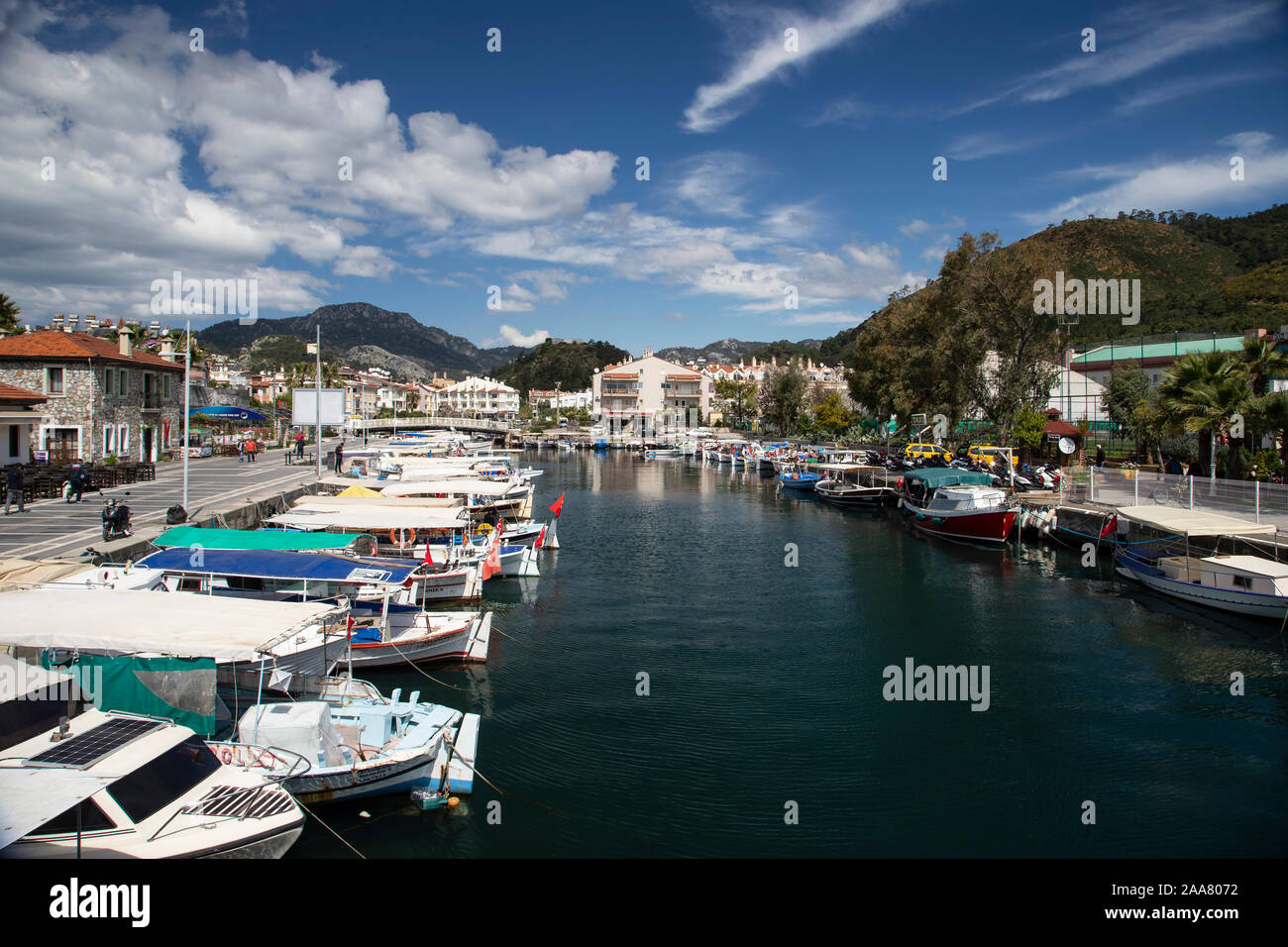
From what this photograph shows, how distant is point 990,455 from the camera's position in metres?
51.9

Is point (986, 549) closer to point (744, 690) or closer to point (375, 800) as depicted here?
point (744, 690)

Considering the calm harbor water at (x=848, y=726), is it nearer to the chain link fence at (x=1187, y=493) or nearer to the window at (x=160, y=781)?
the window at (x=160, y=781)

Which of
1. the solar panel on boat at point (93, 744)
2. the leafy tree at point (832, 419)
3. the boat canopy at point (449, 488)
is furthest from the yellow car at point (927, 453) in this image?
the solar panel on boat at point (93, 744)

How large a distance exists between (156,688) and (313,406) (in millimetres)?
40696

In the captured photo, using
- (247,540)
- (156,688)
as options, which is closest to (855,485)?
(247,540)

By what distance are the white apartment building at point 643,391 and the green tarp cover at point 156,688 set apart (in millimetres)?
116885

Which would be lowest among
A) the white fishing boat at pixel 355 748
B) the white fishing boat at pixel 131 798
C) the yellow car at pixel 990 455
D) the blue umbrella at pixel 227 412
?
the white fishing boat at pixel 355 748

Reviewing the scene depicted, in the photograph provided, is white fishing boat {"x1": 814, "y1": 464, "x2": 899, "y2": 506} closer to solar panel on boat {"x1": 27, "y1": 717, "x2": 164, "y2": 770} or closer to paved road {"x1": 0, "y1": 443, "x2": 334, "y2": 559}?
paved road {"x1": 0, "y1": 443, "x2": 334, "y2": 559}

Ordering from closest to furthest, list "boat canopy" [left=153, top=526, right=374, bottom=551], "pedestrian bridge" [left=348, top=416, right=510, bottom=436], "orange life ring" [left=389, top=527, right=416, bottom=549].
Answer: "boat canopy" [left=153, top=526, right=374, bottom=551] < "orange life ring" [left=389, top=527, right=416, bottom=549] < "pedestrian bridge" [left=348, top=416, right=510, bottom=436]

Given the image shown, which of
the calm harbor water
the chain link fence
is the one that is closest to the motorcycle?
the calm harbor water

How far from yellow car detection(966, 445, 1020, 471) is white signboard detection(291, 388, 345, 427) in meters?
39.8

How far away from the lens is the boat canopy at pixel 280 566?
16812mm

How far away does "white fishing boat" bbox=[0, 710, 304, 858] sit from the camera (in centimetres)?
835

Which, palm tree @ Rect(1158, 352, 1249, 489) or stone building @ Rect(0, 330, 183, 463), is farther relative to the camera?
stone building @ Rect(0, 330, 183, 463)
